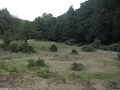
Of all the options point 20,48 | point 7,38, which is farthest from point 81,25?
point 20,48

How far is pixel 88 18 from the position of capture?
46.7 m

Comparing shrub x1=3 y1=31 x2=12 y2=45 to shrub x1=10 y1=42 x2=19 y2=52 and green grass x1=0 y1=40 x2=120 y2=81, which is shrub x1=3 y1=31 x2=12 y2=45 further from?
green grass x1=0 y1=40 x2=120 y2=81

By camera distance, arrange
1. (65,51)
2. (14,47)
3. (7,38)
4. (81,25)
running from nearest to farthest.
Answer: (14,47)
(65,51)
(7,38)
(81,25)

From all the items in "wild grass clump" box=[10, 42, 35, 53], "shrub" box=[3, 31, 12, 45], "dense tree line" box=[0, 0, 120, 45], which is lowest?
"wild grass clump" box=[10, 42, 35, 53]

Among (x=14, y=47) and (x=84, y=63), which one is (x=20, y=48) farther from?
(x=84, y=63)

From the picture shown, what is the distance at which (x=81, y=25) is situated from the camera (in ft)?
155

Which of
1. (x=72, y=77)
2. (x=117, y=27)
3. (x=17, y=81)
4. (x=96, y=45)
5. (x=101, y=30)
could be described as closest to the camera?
(x=17, y=81)

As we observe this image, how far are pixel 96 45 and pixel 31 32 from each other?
10.7 metres

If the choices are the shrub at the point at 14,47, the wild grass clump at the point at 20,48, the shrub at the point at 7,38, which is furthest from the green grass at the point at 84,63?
the shrub at the point at 7,38

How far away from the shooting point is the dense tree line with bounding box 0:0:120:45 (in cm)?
2795

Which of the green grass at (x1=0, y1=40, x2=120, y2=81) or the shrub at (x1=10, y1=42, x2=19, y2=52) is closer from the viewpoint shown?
the green grass at (x1=0, y1=40, x2=120, y2=81)

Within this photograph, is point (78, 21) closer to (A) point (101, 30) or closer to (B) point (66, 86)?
(A) point (101, 30)

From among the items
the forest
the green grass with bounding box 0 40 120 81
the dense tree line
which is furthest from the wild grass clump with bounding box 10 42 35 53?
the dense tree line

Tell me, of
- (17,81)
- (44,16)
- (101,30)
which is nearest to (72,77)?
(17,81)
